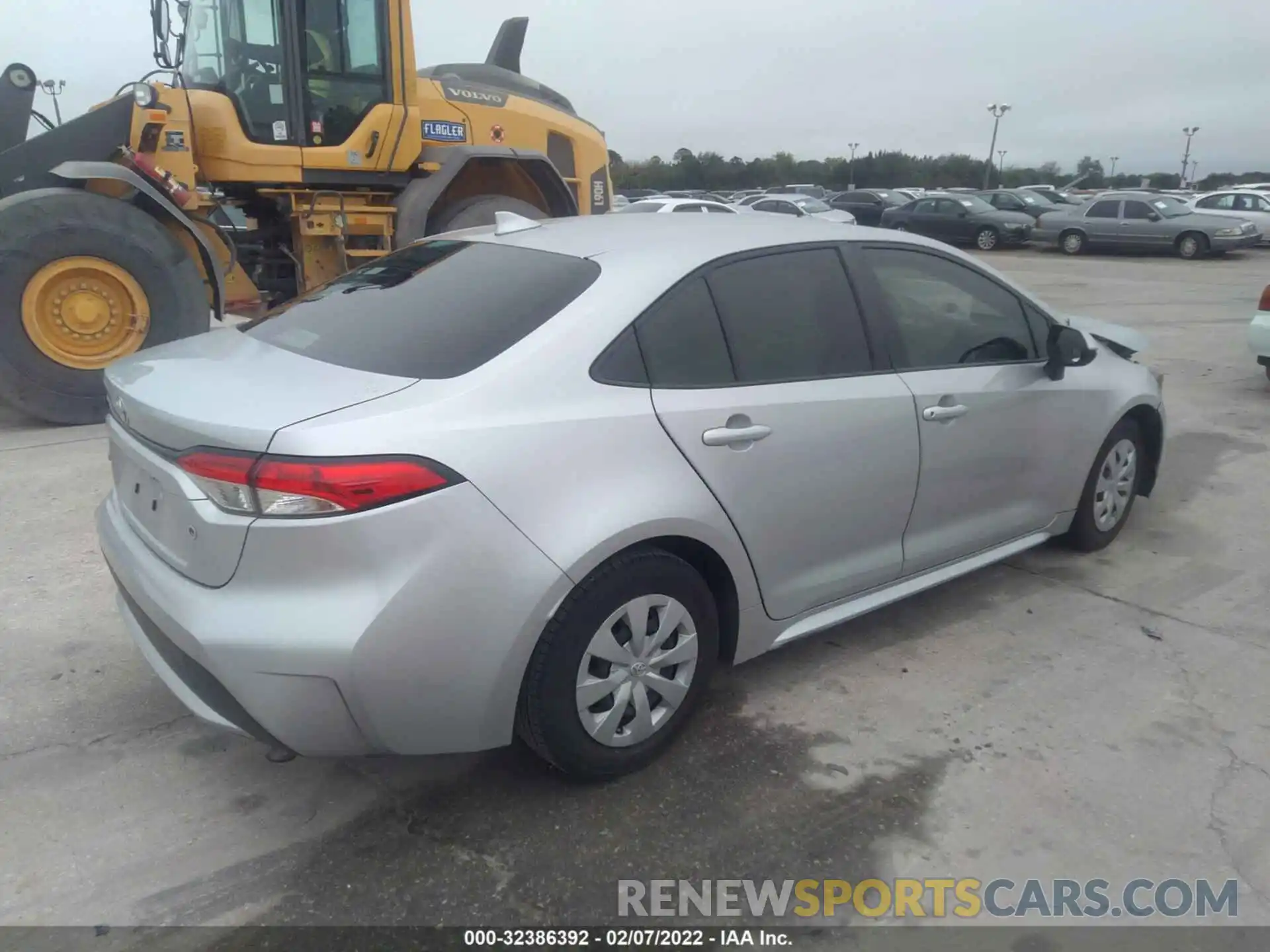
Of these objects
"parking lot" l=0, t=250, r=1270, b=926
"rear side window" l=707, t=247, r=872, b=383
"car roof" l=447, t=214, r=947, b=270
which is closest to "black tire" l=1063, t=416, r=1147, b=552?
"parking lot" l=0, t=250, r=1270, b=926

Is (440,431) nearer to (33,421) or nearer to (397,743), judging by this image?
(397,743)

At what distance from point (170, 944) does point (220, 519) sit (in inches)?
39.7

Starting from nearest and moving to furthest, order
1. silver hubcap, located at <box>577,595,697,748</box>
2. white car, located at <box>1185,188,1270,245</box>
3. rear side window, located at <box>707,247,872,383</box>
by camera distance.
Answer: silver hubcap, located at <box>577,595,697,748</box> → rear side window, located at <box>707,247,872,383</box> → white car, located at <box>1185,188,1270,245</box>

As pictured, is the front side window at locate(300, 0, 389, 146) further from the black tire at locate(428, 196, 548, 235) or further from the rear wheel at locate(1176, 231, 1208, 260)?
the rear wheel at locate(1176, 231, 1208, 260)

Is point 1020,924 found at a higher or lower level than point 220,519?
lower

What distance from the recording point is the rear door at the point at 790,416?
2920mm

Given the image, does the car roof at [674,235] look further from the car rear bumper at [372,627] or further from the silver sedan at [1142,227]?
the silver sedan at [1142,227]

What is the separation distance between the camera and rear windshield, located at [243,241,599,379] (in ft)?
8.92

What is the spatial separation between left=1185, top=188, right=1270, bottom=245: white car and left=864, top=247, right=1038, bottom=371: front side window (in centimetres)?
2230

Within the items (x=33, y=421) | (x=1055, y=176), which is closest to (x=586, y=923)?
(x=33, y=421)

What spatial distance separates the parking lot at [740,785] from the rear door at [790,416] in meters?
0.50

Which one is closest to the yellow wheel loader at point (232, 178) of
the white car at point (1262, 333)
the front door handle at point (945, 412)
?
the front door handle at point (945, 412)

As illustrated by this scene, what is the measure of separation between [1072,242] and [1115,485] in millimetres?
21816

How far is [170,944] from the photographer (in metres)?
2.31
